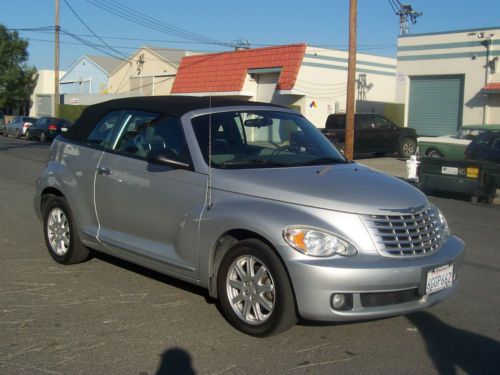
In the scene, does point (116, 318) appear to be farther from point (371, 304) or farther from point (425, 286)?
point (425, 286)

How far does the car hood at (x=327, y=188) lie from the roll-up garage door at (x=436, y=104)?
2335 centimetres

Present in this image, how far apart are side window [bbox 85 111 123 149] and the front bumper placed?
8.62 ft

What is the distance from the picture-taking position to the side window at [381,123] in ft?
81.3

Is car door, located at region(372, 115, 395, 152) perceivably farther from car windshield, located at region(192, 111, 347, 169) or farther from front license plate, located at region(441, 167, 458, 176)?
car windshield, located at region(192, 111, 347, 169)

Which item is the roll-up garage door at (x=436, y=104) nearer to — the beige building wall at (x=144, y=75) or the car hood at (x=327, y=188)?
the beige building wall at (x=144, y=75)

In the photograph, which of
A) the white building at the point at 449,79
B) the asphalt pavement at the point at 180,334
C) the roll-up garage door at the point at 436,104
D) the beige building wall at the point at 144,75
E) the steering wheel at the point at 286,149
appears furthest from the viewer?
the beige building wall at the point at 144,75

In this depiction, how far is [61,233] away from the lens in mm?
6582

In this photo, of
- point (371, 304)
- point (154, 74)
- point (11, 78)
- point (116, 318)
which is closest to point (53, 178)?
point (116, 318)

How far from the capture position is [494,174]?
13.5 m

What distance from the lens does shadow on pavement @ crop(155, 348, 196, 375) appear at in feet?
13.2

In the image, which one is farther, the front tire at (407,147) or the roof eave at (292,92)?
the roof eave at (292,92)

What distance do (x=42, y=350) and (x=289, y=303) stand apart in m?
1.74

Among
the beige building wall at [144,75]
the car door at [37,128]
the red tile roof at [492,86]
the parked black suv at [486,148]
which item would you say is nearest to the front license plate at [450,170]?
the parked black suv at [486,148]

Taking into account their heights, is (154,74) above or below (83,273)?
above
